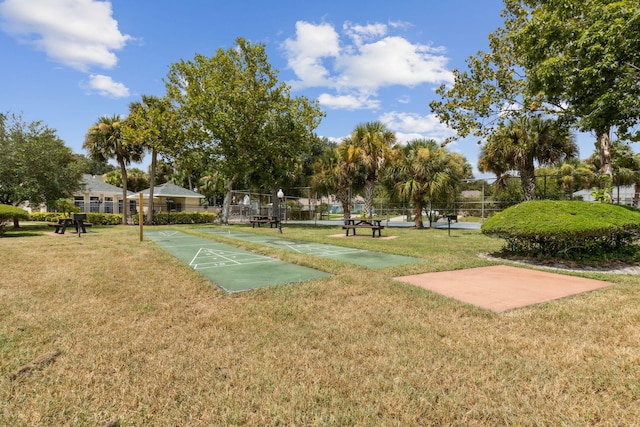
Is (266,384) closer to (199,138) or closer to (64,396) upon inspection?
(64,396)

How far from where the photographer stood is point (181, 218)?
27.4m

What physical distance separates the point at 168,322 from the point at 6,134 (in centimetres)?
2207

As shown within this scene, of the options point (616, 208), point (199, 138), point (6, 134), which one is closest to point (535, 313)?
point (616, 208)

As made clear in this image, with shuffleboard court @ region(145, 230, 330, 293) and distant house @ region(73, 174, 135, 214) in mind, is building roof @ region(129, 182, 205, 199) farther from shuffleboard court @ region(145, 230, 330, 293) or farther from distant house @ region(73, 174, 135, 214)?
shuffleboard court @ region(145, 230, 330, 293)

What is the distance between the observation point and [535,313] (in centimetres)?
390

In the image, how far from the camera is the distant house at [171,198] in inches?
1201

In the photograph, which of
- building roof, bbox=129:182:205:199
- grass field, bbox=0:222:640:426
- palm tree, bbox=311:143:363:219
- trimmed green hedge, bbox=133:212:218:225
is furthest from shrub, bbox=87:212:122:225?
grass field, bbox=0:222:640:426

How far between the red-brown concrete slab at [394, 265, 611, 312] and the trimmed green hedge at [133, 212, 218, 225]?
81.5ft

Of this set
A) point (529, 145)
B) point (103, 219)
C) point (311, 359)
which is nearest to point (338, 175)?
point (529, 145)

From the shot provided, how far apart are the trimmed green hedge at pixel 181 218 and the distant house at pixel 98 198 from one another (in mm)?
7081

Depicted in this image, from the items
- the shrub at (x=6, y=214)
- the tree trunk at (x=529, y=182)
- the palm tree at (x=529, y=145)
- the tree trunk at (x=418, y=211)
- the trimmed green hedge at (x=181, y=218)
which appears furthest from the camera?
the trimmed green hedge at (x=181, y=218)

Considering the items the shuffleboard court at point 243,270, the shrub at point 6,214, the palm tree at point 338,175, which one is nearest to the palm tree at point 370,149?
the palm tree at point 338,175

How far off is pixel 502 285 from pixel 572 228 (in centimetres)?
272

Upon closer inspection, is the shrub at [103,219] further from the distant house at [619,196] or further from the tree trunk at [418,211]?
the distant house at [619,196]
